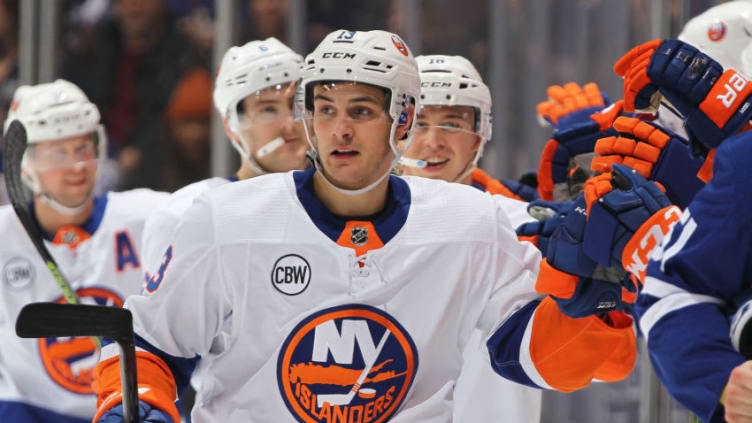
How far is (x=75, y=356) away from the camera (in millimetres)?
3531

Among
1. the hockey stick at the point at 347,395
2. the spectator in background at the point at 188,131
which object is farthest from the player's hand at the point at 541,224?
the spectator in background at the point at 188,131

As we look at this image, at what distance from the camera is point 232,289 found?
2.19 metres

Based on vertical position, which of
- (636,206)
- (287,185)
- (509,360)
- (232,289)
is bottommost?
(509,360)

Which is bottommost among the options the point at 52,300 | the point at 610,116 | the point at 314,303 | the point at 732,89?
the point at 52,300

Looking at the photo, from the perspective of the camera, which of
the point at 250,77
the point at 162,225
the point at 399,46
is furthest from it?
the point at 250,77

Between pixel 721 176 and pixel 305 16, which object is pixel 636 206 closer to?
pixel 721 176

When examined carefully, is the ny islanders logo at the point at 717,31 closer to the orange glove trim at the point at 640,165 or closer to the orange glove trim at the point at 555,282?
the orange glove trim at the point at 640,165

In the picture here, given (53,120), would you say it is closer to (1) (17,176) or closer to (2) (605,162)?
(1) (17,176)

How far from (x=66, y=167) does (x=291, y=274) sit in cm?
178

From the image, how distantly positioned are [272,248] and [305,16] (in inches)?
143

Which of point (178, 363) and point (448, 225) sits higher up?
point (448, 225)

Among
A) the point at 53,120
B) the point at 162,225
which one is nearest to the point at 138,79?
the point at 53,120

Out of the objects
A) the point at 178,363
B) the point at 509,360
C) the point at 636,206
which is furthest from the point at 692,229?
the point at 178,363

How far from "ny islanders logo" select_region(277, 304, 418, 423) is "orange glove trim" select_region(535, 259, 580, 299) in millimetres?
350
